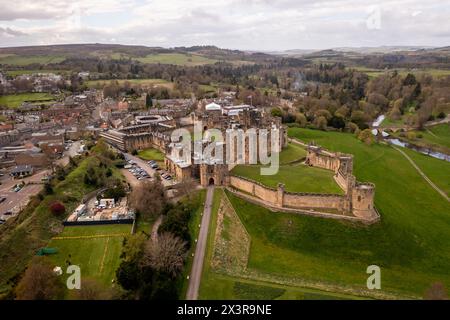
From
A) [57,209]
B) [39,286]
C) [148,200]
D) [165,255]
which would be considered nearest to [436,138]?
[148,200]

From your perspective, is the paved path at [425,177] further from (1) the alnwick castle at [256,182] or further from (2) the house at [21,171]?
(2) the house at [21,171]

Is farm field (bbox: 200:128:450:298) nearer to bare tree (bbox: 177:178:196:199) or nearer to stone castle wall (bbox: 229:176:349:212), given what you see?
stone castle wall (bbox: 229:176:349:212)

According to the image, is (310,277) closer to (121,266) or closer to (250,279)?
(250,279)

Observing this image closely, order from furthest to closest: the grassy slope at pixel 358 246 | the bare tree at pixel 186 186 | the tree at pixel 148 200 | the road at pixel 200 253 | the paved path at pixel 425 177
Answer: the paved path at pixel 425 177 < the bare tree at pixel 186 186 < the tree at pixel 148 200 < the grassy slope at pixel 358 246 < the road at pixel 200 253

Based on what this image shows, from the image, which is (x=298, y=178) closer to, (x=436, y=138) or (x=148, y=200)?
(x=148, y=200)

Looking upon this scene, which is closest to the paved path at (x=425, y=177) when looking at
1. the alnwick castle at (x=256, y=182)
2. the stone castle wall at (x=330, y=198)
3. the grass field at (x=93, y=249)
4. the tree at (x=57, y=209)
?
the alnwick castle at (x=256, y=182)

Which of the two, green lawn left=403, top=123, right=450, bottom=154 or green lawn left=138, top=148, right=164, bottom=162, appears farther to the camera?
green lawn left=403, top=123, right=450, bottom=154

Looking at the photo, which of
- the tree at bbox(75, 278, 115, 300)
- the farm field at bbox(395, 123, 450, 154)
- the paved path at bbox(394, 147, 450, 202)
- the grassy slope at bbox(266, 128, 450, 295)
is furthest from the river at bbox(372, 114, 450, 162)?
the tree at bbox(75, 278, 115, 300)

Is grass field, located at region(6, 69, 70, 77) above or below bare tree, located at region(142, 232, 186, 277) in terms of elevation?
above
